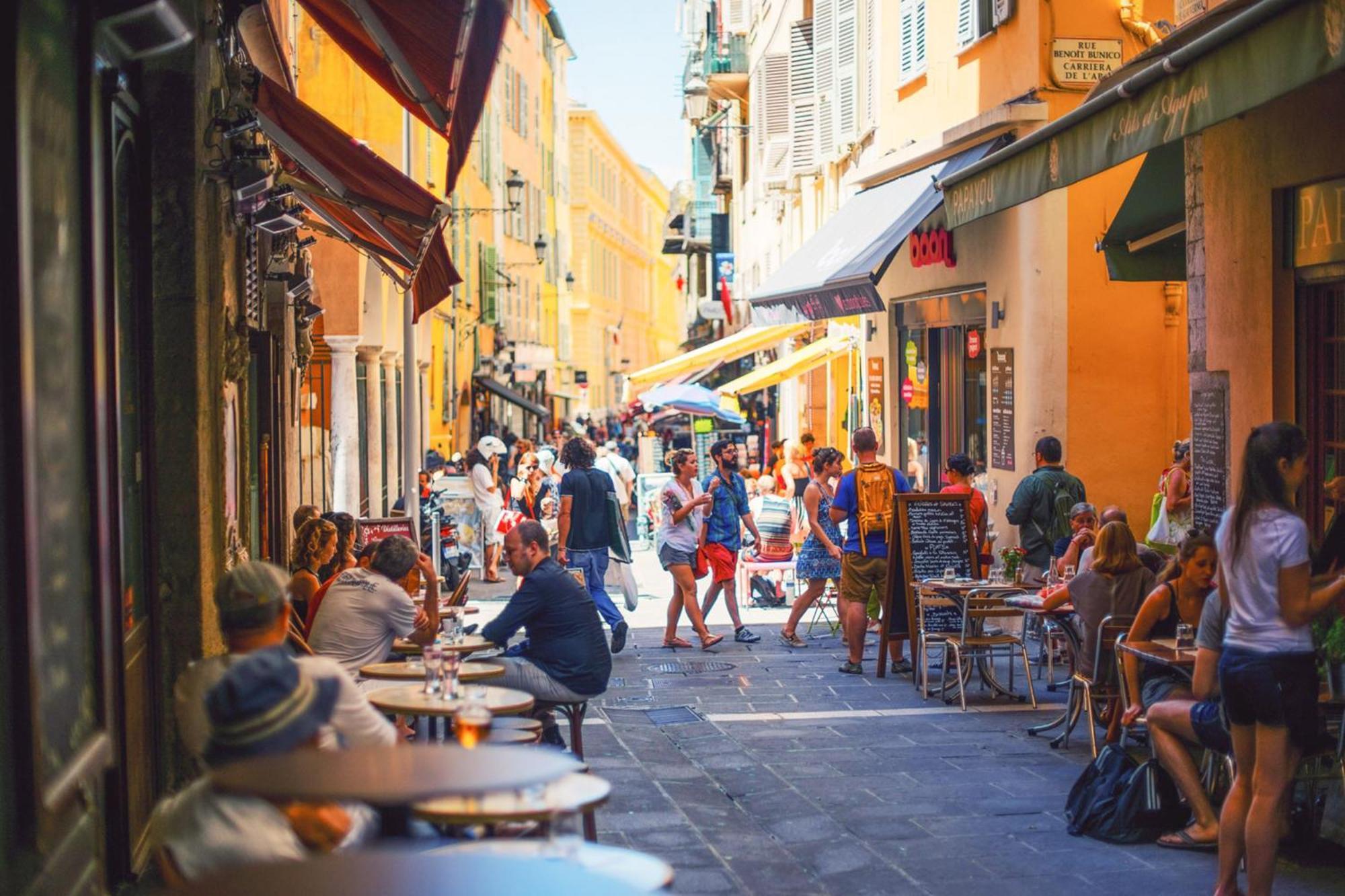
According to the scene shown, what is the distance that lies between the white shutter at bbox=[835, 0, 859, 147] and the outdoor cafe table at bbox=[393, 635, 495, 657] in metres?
15.0

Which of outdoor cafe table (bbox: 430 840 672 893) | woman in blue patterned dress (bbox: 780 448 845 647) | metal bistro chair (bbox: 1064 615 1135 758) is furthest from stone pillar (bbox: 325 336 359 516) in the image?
outdoor cafe table (bbox: 430 840 672 893)

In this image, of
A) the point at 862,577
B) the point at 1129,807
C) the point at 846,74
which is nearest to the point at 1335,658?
the point at 1129,807

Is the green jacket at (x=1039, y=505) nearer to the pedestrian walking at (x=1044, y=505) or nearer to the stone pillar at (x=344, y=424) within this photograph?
the pedestrian walking at (x=1044, y=505)

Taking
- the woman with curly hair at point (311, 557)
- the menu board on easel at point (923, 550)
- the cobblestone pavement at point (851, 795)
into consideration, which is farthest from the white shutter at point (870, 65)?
the woman with curly hair at point (311, 557)

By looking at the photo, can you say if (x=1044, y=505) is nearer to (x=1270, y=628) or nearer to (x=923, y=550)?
(x=923, y=550)

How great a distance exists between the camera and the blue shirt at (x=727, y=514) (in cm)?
1461

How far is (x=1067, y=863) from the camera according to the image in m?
7.17

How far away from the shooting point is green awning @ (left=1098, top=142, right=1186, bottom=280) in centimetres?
1187

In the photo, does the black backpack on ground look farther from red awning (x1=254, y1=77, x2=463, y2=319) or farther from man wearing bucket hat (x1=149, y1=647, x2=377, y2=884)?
red awning (x1=254, y1=77, x2=463, y2=319)

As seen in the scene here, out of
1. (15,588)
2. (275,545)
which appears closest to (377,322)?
(275,545)

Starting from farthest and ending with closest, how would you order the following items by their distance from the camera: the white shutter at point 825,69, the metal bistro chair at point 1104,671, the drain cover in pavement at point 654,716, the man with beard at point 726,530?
the white shutter at point 825,69
the man with beard at point 726,530
the drain cover in pavement at point 654,716
the metal bistro chair at point 1104,671

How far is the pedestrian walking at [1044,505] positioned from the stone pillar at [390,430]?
1163 centimetres

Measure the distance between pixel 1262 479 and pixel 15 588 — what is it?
413cm

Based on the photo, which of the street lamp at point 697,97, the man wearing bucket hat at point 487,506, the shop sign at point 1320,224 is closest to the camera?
the shop sign at point 1320,224
